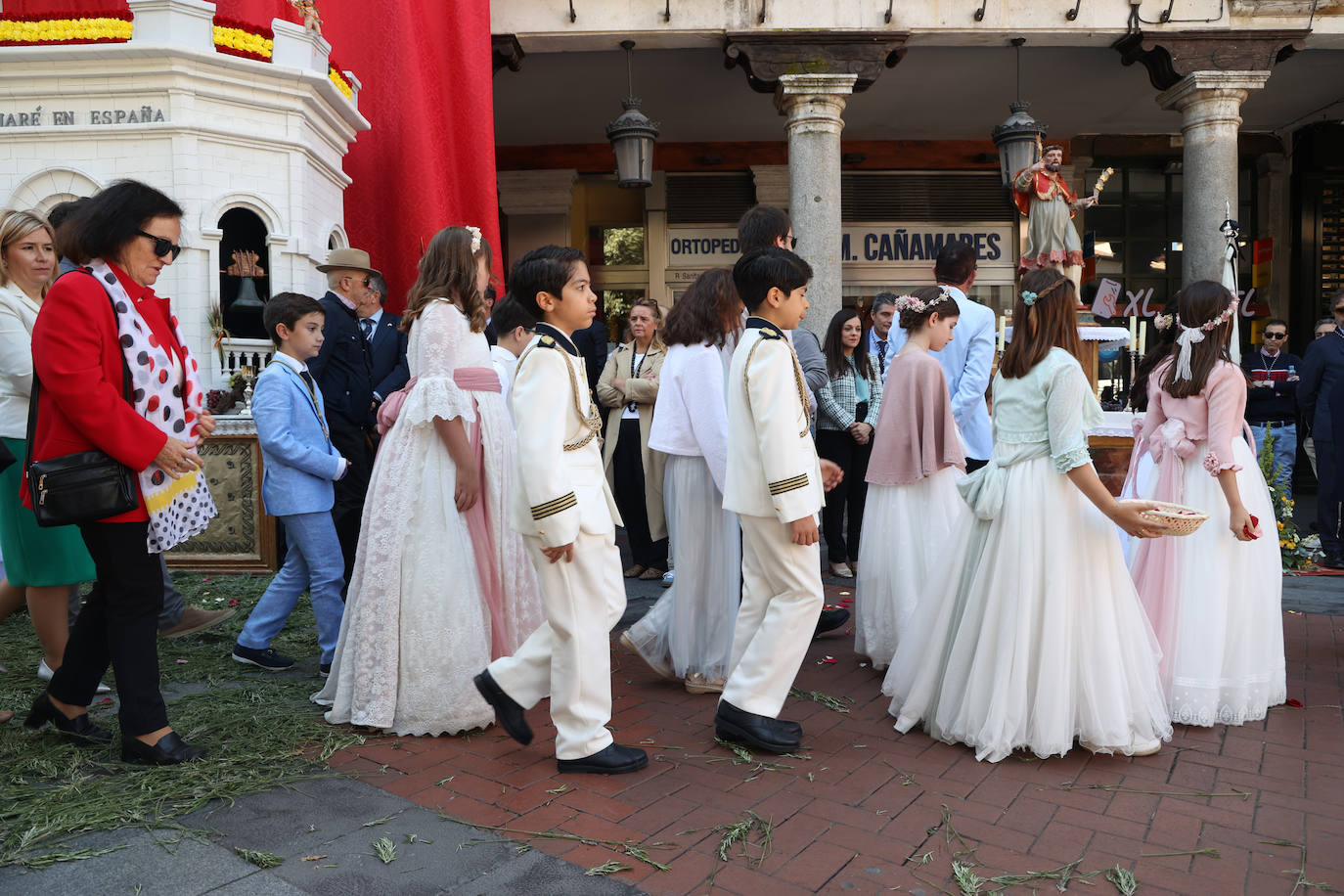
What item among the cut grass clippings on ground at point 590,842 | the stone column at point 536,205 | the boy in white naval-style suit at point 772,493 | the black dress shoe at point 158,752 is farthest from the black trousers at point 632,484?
the stone column at point 536,205

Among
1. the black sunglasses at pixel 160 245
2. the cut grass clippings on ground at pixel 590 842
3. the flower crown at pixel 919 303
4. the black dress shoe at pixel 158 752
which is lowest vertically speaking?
the cut grass clippings on ground at pixel 590 842

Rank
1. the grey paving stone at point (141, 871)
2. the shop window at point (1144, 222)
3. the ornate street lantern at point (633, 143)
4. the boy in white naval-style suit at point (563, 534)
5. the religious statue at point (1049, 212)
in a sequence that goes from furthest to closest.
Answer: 1. the shop window at point (1144, 222)
2. the ornate street lantern at point (633, 143)
3. the religious statue at point (1049, 212)
4. the boy in white naval-style suit at point (563, 534)
5. the grey paving stone at point (141, 871)

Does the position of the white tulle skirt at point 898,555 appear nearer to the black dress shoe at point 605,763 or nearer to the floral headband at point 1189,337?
the floral headband at point 1189,337

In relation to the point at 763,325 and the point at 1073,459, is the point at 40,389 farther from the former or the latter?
the point at 1073,459

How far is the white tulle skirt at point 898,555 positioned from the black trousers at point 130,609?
2.89 m

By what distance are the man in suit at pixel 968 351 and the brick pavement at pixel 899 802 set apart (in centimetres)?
202

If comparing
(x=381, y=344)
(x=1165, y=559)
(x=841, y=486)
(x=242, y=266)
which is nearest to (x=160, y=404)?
(x=381, y=344)

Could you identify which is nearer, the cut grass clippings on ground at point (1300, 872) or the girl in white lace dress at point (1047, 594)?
the cut grass clippings on ground at point (1300, 872)

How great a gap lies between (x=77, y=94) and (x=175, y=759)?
659cm

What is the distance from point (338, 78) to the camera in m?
8.45

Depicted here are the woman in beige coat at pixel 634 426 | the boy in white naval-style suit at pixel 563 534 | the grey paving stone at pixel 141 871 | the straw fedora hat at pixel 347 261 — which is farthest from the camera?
the woman in beige coat at pixel 634 426

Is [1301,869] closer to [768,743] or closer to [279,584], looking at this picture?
[768,743]

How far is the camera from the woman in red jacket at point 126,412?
3.03 metres

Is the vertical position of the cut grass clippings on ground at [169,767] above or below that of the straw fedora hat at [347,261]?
below
